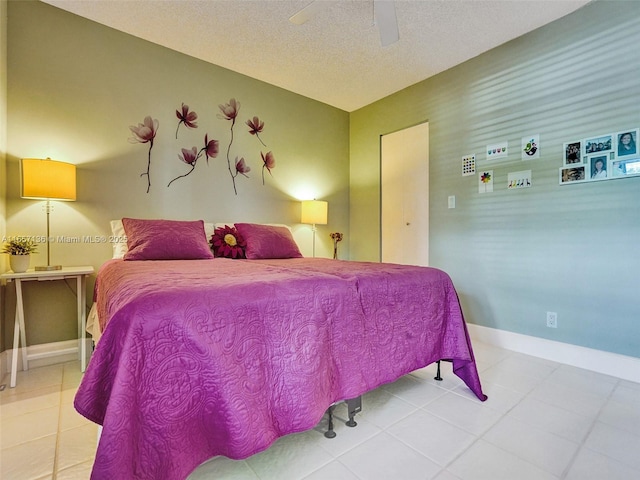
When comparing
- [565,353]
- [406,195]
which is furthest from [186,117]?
[565,353]

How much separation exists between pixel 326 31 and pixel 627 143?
2.29 m

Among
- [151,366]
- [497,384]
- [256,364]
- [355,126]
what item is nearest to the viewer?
[151,366]

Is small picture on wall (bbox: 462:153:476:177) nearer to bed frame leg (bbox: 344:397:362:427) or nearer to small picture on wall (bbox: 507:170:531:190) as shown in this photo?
small picture on wall (bbox: 507:170:531:190)

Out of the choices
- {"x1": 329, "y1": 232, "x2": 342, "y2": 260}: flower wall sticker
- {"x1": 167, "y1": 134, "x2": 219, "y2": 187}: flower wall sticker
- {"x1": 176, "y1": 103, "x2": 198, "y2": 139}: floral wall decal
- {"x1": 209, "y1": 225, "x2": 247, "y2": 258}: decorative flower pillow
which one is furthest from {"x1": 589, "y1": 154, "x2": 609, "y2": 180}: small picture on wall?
{"x1": 176, "y1": 103, "x2": 198, "y2": 139}: floral wall decal

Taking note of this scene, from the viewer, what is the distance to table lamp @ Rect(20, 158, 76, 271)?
6.50 feet

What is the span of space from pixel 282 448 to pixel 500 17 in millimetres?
3151

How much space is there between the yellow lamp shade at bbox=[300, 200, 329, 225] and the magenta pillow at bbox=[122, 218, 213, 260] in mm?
1332

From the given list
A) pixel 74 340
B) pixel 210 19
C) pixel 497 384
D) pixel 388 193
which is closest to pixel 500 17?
pixel 388 193

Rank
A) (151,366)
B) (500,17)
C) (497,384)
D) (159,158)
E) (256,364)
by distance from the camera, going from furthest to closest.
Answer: (159,158) < (500,17) < (497,384) < (256,364) < (151,366)

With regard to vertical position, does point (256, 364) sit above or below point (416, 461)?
above

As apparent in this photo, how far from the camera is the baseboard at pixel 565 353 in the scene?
205 centimetres

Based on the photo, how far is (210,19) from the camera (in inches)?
94.6

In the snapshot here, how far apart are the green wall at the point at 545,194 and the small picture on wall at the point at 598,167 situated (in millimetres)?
54

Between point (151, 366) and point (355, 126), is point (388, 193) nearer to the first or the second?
point (355, 126)
